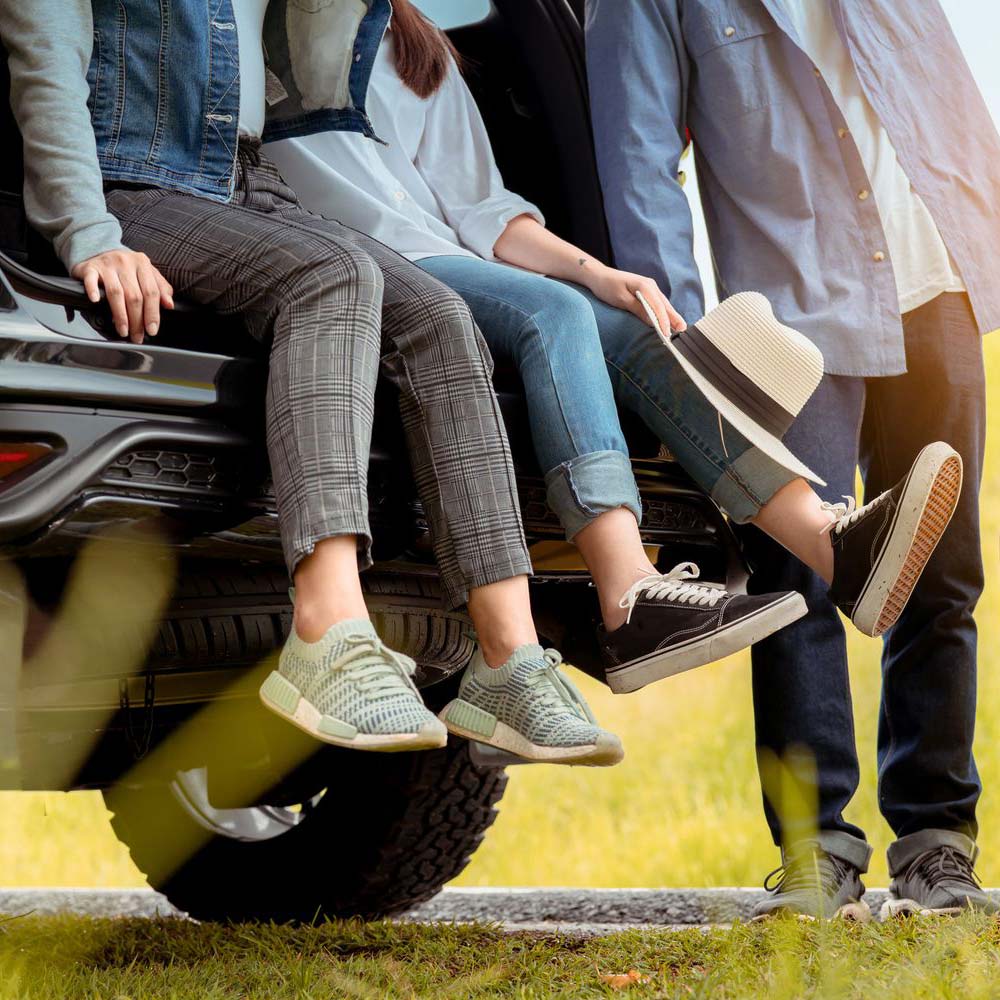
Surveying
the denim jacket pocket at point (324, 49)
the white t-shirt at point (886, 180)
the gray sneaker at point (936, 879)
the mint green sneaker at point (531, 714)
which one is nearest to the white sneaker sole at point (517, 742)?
the mint green sneaker at point (531, 714)

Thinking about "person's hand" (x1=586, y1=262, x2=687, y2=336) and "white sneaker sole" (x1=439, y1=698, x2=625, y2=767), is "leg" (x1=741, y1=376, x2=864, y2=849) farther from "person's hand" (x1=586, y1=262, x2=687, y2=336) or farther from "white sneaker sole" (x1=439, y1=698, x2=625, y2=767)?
"white sneaker sole" (x1=439, y1=698, x2=625, y2=767)

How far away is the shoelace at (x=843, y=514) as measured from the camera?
1.81 m

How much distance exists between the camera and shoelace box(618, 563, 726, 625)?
1718 millimetres

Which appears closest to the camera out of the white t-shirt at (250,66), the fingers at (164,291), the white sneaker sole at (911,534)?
the fingers at (164,291)

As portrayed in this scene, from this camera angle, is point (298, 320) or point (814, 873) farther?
point (814, 873)

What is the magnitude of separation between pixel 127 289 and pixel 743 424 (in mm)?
929

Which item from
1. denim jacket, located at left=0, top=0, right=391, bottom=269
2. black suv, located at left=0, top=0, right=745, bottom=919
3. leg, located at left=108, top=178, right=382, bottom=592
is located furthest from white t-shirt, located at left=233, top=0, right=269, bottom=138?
black suv, located at left=0, top=0, right=745, bottom=919

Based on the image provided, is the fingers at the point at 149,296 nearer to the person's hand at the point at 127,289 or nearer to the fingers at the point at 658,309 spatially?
the person's hand at the point at 127,289

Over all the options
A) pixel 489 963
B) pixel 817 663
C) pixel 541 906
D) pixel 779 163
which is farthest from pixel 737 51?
pixel 541 906

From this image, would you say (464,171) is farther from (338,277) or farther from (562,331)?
(338,277)

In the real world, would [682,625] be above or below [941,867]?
above

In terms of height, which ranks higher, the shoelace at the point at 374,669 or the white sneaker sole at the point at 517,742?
the shoelace at the point at 374,669

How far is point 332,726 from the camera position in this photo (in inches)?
57.2

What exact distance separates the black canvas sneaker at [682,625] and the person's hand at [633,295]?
474 mm
